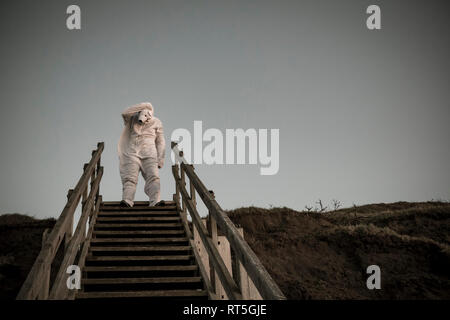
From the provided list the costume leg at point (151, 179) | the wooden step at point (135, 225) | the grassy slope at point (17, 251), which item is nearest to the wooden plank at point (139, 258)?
the wooden step at point (135, 225)

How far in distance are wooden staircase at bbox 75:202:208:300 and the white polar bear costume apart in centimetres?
69

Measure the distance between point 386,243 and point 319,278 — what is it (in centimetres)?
253

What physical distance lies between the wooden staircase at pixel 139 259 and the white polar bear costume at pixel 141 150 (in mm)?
695

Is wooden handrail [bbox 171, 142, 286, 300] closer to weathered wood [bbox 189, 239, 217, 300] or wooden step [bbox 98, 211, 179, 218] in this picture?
weathered wood [bbox 189, 239, 217, 300]

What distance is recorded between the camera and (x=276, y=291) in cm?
210

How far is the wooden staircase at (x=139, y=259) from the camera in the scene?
148 inches

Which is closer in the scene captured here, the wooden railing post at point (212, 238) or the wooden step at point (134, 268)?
the wooden railing post at point (212, 238)

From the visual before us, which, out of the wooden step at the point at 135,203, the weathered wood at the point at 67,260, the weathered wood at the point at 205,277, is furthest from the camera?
the wooden step at the point at 135,203

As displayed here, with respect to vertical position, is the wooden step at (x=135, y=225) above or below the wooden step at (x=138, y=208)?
below

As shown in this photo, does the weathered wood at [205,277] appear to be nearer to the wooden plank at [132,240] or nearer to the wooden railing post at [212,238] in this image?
the wooden railing post at [212,238]

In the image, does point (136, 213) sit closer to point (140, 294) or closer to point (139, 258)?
point (139, 258)

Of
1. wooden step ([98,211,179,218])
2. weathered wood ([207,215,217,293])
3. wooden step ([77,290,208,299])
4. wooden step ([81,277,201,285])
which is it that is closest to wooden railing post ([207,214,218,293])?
weathered wood ([207,215,217,293])

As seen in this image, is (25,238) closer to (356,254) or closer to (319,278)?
(319,278)
